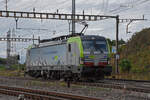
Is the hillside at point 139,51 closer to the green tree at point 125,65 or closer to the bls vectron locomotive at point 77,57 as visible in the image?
the green tree at point 125,65

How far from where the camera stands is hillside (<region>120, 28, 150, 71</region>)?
4316cm

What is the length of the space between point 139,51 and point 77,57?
26396mm

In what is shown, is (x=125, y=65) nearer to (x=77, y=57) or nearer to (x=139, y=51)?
(x=139, y=51)

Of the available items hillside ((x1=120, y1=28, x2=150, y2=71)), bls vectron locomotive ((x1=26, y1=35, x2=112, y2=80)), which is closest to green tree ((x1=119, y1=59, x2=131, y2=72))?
hillside ((x1=120, y1=28, x2=150, y2=71))

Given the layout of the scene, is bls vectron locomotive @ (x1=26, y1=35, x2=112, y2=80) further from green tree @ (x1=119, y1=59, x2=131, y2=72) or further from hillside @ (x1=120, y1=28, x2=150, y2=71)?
hillside @ (x1=120, y1=28, x2=150, y2=71)

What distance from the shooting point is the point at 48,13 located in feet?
116

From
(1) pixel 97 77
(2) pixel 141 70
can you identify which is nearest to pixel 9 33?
(2) pixel 141 70

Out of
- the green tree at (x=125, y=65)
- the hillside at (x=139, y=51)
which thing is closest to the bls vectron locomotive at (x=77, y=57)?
the green tree at (x=125, y=65)

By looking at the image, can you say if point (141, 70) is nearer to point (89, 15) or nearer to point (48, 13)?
point (89, 15)

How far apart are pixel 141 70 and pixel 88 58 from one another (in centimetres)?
1834

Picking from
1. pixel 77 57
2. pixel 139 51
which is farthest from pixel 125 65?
pixel 77 57

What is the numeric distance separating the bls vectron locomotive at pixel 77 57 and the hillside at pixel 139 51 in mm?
15870

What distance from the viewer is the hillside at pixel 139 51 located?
4316cm

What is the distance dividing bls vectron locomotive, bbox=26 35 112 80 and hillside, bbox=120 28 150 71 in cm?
1587
